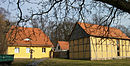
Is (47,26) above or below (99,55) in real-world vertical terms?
above

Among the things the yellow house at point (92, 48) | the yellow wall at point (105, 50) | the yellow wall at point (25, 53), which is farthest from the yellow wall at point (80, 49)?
the yellow wall at point (25, 53)

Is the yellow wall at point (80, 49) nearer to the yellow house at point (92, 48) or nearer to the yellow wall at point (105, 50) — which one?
the yellow house at point (92, 48)

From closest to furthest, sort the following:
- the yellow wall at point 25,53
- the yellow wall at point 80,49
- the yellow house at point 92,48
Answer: the yellow house at point 92,48 < the yellow wall at point 80,49 < the yellow wall at point 25,53

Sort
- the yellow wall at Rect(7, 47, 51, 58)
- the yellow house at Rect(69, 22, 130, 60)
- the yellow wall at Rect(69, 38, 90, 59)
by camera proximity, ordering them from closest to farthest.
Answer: the yellow house at Rect(69, 22, 130, 60) < the yellow wall at Rect(69, 38, 90, 59) < the yellow wall at Rect(7, 47, 51, 58)

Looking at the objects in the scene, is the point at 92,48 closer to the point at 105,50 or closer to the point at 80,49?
the point at 105,50

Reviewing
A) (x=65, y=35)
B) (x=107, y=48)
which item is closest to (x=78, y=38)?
(x=107, y=48)

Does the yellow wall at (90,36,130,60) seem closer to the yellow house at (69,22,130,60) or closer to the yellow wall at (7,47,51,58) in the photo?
the yellow house at (69,22,130,60)

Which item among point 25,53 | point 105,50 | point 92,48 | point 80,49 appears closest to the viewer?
point 92,48

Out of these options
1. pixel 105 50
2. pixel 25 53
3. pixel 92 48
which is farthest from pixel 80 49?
pixel 25 53

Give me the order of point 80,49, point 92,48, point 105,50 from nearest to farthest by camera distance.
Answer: point 92,48, point 105,50, point 80,49

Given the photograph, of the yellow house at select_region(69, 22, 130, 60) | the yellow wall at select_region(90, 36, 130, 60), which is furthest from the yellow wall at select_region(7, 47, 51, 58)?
the yellow wall at select_region(90, 36, 130, 60)

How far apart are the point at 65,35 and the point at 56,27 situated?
35.9 inches

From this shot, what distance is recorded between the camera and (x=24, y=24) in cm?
524

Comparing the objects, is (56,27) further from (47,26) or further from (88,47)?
(88,47)
